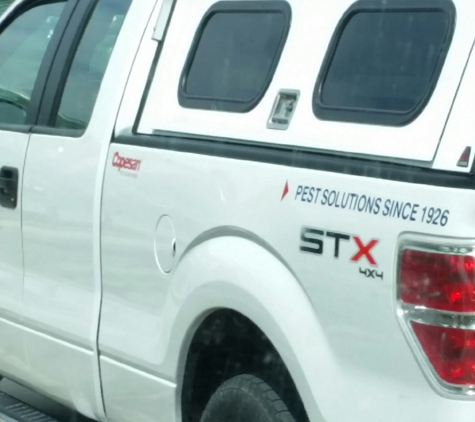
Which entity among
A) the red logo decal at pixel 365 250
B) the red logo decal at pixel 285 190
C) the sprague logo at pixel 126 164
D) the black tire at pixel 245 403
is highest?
the red logo decal at pixel 285 190

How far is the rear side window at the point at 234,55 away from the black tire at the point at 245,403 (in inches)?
34.6

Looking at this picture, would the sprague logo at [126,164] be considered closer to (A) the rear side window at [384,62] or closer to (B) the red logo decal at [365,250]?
(A) the rear side window at [384,62]

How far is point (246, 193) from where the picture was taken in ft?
10.2

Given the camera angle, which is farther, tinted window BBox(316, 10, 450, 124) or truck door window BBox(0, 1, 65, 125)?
truck door window BBox(0, 1, 65, 125)

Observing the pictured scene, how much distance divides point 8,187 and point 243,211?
1660 millimetres

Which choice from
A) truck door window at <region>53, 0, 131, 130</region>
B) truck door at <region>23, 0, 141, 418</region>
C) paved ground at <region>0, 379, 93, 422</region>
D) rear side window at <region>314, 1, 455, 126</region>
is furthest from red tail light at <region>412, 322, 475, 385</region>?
paved ground at <region>0, 379, 93, 422</region>

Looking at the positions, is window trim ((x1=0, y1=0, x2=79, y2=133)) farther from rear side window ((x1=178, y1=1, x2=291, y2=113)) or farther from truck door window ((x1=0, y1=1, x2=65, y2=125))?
rear side window ((x1=178, y1=1, x2=291, y2=113))

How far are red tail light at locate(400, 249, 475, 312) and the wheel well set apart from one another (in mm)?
667

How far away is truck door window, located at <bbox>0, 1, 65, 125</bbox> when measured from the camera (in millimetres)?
4688

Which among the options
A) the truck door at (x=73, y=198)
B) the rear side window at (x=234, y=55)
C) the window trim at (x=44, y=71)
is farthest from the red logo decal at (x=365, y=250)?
the window trim at (x=44, y=71)

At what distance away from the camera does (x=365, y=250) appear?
8.77ft

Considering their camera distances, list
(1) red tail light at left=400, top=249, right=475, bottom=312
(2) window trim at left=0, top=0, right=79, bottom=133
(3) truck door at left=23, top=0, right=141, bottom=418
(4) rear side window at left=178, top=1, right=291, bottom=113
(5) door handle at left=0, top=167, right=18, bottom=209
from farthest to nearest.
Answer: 1. (2) window trim at left=0, top=0, right=79, bottom=133
2. (5) door handle at left=0, top=167, right=18, bottom=209
3. (3) truck door at left=23, top=0, right=141, bottom=418
4. (4) rear side window at left=178, top=1, right=291, bottom=113
5. (1) red tail light at left=400, top=249, right=475, bottom=312

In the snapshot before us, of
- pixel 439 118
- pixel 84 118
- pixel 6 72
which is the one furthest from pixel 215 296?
pixel 6 72

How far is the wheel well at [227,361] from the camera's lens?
316 centimetres
